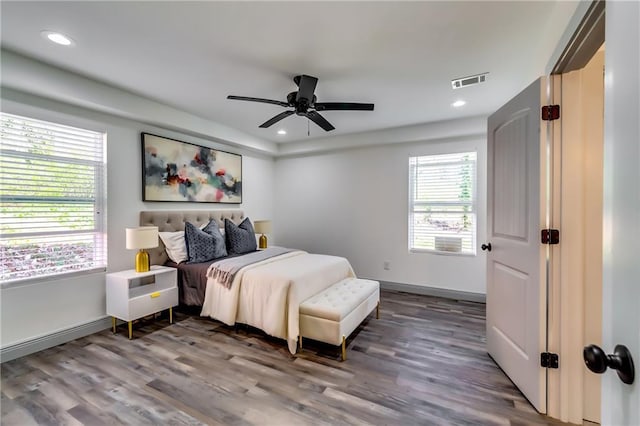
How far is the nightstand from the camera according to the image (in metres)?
2.80

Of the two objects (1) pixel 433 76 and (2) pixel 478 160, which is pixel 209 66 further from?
(2) pixel 478 160

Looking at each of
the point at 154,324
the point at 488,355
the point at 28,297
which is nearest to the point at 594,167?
the point at 488,355

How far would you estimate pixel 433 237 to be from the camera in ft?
14.0

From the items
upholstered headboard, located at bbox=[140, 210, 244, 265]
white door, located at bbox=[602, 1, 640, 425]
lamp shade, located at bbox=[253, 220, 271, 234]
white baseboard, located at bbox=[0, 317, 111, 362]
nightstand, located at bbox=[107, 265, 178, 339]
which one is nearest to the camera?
white door, located at bbox=[602, 1, 640, 425]

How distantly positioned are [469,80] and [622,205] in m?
2.61

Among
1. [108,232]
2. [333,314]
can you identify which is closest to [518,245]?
[333,314]

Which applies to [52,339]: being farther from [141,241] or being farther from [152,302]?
[141,241]

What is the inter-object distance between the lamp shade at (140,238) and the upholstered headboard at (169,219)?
513 millimetres

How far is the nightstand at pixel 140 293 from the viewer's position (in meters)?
2.80

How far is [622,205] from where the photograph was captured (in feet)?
1.96

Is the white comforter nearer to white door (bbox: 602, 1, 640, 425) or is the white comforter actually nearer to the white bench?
the white bench

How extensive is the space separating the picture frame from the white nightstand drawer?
1.20 meters

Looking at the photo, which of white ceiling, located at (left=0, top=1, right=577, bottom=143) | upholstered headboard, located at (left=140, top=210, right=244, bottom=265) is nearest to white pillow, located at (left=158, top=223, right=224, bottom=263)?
upholstered headboard, located at (left=140, top=210, right=244, bottom=265)

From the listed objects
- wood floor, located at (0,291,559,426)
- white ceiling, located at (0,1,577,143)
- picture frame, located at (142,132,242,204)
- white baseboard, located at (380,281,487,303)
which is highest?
white ceiling, located at (0,1,577,143)
